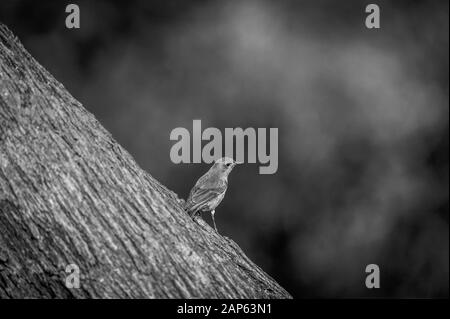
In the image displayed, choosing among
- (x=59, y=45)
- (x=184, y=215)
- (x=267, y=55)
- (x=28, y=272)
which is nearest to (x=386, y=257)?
(x=267, y=55)

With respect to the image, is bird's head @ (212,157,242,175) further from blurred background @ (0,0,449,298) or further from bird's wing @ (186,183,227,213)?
blurred background @ (0,0,449,298)

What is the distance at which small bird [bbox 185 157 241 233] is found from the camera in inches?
223

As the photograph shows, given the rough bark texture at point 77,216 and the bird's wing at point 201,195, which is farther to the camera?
the bird's wing at point 201,195

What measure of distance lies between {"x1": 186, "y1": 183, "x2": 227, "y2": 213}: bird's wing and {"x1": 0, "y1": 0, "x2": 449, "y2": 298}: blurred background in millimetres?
3279

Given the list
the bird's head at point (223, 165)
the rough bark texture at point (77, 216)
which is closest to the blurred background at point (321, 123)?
the bird's head at point (223, 165)

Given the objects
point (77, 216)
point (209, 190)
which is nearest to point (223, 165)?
point (209, 190)

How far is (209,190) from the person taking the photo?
629 cm

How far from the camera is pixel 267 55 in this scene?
10.5 m

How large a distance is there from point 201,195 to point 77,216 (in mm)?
2116

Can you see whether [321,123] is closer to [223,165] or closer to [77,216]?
[223,165]

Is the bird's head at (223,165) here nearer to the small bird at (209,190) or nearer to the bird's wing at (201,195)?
Answer: the small bird at (209,190)

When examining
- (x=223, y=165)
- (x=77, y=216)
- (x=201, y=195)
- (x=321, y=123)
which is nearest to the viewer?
(x=77, y=216)

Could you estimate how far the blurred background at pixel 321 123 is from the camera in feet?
32.5

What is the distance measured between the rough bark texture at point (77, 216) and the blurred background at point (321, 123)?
525 cm
